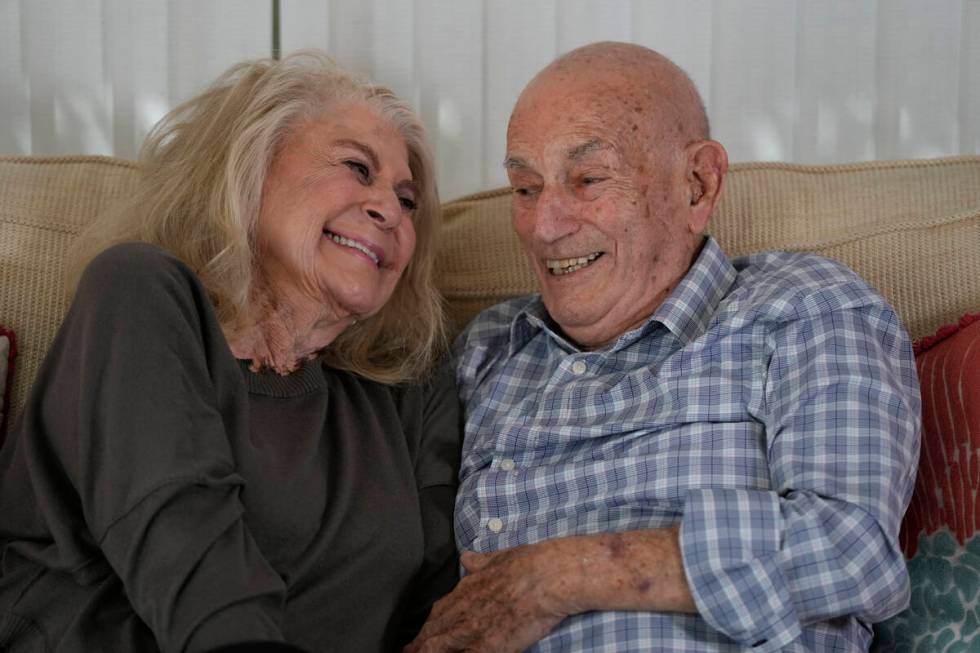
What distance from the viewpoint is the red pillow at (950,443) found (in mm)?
1505

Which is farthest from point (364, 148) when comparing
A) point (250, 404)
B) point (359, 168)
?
point (250, 404)

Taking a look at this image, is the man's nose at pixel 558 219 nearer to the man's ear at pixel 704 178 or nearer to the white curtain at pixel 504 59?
the man's ear at pixel 704 178

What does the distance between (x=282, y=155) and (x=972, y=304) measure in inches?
45.5

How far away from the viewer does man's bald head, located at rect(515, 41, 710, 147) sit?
5.78 ft

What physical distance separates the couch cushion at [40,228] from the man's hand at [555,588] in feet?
2.84

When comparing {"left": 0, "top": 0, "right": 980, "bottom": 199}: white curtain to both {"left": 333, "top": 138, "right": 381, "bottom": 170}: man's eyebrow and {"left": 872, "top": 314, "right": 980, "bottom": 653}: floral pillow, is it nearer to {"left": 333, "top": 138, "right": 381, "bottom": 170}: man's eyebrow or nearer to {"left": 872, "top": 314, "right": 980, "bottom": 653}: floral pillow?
{"left": 333, "top": 138, "right": 381, "bottom": 170}: man's eyebrow

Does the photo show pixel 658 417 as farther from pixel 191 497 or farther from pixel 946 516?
pixel 191 497

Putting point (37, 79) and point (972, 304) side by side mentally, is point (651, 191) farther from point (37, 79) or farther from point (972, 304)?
point (37, 79)

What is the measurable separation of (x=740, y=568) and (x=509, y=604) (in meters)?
0.31

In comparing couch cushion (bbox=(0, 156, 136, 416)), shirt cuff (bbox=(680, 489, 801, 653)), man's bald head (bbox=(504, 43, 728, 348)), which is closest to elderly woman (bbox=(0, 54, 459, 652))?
couch cushion (bbox=(0, 156, 136, 416))

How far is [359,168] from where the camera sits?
1886 millimetres

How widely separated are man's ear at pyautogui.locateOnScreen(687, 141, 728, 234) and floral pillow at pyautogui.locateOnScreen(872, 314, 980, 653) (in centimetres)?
42

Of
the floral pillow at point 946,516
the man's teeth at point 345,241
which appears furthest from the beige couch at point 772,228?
the man's teeth at point 345,241

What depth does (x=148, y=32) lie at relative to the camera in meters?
2.33
